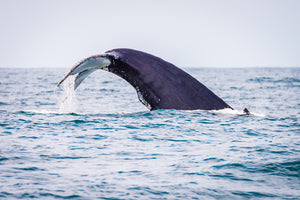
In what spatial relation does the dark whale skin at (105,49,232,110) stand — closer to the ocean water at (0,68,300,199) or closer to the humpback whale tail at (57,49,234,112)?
the humpback whale tail at (57,49,234,112)

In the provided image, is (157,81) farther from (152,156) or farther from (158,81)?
(152,156)

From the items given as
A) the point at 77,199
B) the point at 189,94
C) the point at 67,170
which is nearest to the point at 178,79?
the point at 189,94

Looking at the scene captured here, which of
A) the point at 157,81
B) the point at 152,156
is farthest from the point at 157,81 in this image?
the point at 152,156

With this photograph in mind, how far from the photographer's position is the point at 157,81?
8812mm

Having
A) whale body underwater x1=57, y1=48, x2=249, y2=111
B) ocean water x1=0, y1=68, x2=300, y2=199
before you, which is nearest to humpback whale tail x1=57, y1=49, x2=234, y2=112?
whale body underwater x1=57, y1=48, x2=249, y2=111

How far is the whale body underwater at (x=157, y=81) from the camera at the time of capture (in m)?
8.73

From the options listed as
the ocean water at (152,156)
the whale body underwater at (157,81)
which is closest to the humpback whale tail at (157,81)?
the whale body underwater at (157,81)

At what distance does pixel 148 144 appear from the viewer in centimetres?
782

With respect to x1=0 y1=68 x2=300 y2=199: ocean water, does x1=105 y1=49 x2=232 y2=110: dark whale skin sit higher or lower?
higher

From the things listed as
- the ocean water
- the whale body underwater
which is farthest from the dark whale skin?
the ocean water

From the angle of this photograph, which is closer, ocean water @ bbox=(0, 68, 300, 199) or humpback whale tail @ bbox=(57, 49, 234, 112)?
ocean water @ bbox=(0, 68, 300, 199)

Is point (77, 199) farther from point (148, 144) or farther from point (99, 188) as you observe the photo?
point (148, 144)

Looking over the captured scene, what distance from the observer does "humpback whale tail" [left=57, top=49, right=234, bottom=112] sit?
8727mm

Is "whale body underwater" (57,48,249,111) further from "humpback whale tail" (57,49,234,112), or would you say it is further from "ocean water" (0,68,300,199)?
"ocean water" (0,68,300,199)
